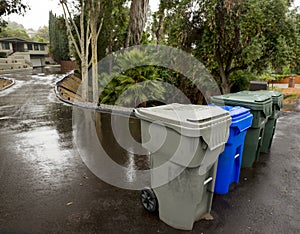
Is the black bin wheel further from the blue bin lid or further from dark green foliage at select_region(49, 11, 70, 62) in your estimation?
dark green foliage at select_region(49, 11, 70, 62)

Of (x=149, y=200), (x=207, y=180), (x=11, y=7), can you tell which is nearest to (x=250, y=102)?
(x=207, y=180)

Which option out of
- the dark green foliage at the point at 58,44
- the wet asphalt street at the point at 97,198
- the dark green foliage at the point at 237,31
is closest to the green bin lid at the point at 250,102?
the wet asphalt street at the point at 97,198

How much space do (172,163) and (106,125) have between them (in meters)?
4.99

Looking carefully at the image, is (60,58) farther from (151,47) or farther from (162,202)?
(162,202)

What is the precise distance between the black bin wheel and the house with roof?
121 feet

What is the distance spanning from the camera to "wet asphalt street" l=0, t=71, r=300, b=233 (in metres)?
2.76

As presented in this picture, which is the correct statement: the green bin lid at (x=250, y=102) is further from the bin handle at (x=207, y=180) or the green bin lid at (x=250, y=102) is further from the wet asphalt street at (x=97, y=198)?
the bin handle at (x=207, y=180)

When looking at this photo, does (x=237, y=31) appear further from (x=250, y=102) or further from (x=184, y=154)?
(x=184, y=154)

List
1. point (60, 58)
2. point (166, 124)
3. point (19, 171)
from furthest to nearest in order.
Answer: point (60, 58) → point (19, 171) → point (166, 124)

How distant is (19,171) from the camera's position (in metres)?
4.29

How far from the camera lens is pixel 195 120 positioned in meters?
2.29

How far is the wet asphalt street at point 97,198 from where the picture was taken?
2764mm

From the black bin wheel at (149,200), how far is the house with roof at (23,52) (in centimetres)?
3684

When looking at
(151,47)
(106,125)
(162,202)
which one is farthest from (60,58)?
(162,202)
